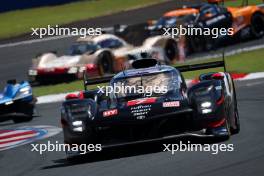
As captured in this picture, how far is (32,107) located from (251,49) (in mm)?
9941

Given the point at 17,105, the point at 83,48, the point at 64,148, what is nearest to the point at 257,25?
the point at 83,48

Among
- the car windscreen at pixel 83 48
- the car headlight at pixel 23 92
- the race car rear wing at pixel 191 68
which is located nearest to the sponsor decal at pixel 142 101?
the race car rear wing at pixel 191 68

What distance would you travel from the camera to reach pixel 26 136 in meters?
14.2

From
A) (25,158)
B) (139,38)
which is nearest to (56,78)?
(139,38)

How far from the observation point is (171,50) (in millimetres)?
24781

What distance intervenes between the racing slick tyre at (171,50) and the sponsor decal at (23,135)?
9.76 metres

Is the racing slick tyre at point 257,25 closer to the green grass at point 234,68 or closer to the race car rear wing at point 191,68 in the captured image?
the green grass at point 234,68

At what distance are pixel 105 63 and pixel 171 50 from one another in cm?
232

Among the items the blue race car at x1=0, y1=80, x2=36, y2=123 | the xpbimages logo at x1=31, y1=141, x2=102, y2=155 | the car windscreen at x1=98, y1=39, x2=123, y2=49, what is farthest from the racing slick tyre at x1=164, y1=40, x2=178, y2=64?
the xpbimages logo at x1=31, y1=141, x2=102, y2=155

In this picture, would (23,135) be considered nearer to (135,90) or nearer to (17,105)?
(17,105)

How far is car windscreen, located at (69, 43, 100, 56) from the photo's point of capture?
78.7ft

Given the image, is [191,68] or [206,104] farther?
[191,68]

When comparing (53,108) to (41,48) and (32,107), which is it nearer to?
(32,107)

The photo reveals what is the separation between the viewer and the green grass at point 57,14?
33.0 metres
